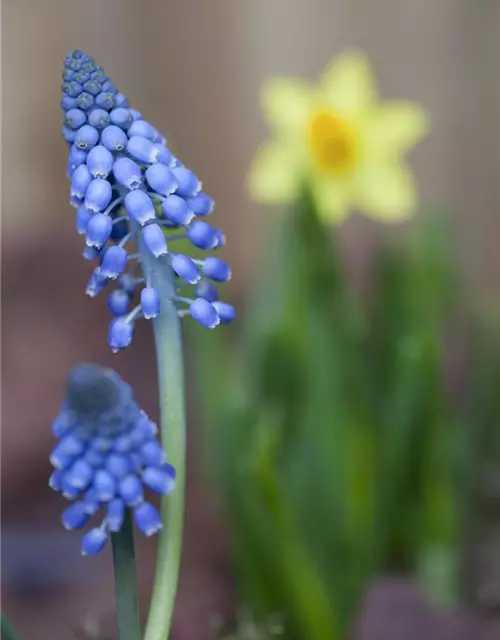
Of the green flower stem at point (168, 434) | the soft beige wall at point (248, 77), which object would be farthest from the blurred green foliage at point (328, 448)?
the soft beige wall at point (248, 77)

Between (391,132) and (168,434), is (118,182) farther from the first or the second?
(391,132)

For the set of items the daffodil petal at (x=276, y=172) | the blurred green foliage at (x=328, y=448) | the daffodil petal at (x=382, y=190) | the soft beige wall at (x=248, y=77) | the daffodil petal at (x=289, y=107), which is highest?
the soft beige wall at (x=248, y=77)

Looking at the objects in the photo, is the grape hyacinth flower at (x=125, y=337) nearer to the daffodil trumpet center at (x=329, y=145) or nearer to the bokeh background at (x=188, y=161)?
the bokeh background at (x=188, y=161)

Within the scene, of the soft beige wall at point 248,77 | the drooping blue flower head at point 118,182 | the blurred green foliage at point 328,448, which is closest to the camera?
the drooping blue flower head at point 118,182

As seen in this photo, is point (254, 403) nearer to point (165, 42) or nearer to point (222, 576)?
point (222, 576)

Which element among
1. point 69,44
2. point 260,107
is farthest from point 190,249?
point 260,107

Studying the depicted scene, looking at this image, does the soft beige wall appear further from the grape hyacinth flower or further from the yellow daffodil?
the grape hyacinth flower
